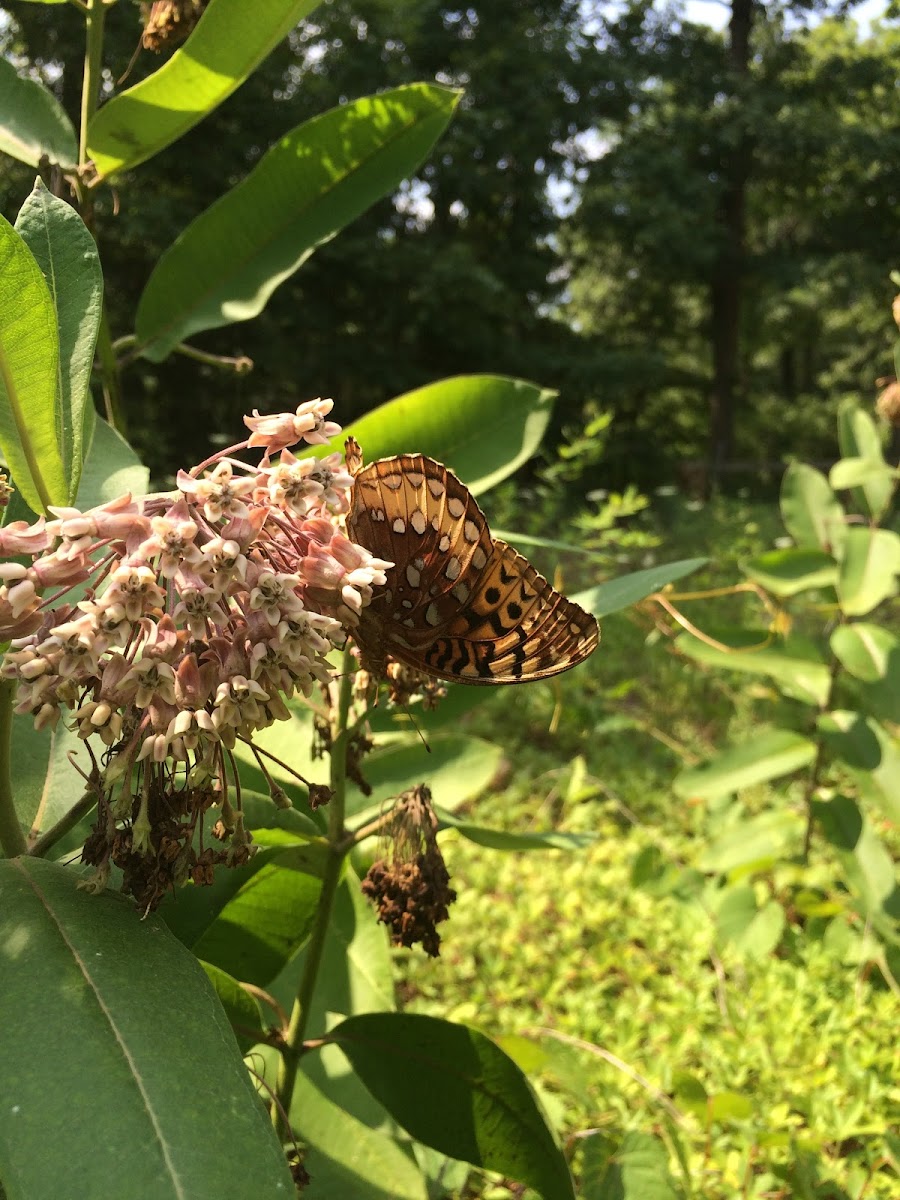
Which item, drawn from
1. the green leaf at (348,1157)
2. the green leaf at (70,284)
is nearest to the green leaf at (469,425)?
the green leaf at (70,284)

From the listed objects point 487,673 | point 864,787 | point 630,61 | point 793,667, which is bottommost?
point 864,787

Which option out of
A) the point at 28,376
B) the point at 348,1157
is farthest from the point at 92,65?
the point at 348,1157

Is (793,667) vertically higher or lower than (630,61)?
lower

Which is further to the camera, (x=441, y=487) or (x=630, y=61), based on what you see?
(x=630, y=61)

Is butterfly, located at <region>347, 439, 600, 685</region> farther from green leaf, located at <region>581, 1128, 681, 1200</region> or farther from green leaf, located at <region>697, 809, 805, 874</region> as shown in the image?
green leaf, located at <region>697, 809, 805, 874</region>

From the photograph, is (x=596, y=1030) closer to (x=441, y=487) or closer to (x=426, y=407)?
(x=426, y=407)

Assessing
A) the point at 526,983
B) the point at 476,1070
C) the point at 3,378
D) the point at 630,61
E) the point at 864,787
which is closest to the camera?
the point at 3,378

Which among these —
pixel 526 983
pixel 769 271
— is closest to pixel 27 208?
pixel 526 983

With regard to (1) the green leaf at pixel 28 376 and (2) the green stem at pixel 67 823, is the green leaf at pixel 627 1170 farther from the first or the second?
(1) the green leaf at pixel 28 376
